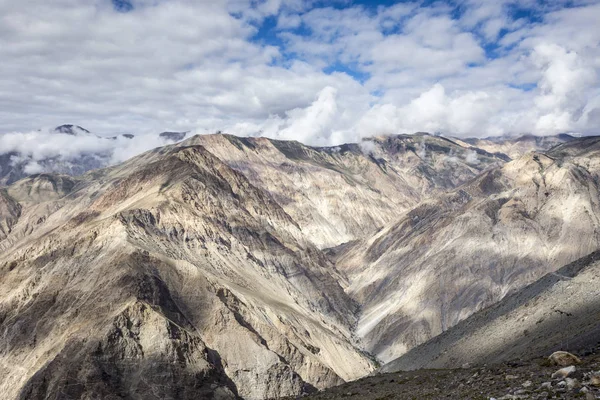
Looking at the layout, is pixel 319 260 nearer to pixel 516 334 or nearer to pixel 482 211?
pixel 482 211

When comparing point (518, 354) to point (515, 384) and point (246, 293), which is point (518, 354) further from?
point (246, 293)

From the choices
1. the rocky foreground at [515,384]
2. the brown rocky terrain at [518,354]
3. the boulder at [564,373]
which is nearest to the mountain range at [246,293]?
the brown rocky terrain at [518,354]

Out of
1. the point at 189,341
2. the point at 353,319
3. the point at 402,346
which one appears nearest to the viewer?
the point at 189,341

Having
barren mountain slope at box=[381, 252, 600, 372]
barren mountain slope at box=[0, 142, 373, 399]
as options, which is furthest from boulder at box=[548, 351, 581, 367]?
barren mountain slope at box=[0, 142, 373, 399]

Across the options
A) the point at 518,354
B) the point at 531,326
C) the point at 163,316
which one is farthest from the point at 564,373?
the point at 163,316

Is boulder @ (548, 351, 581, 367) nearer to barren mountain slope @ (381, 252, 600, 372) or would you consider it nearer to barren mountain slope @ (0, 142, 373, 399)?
barren mountain slope @ (381, 252, 600, 372)

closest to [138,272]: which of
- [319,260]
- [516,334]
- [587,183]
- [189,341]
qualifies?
[189,341]
